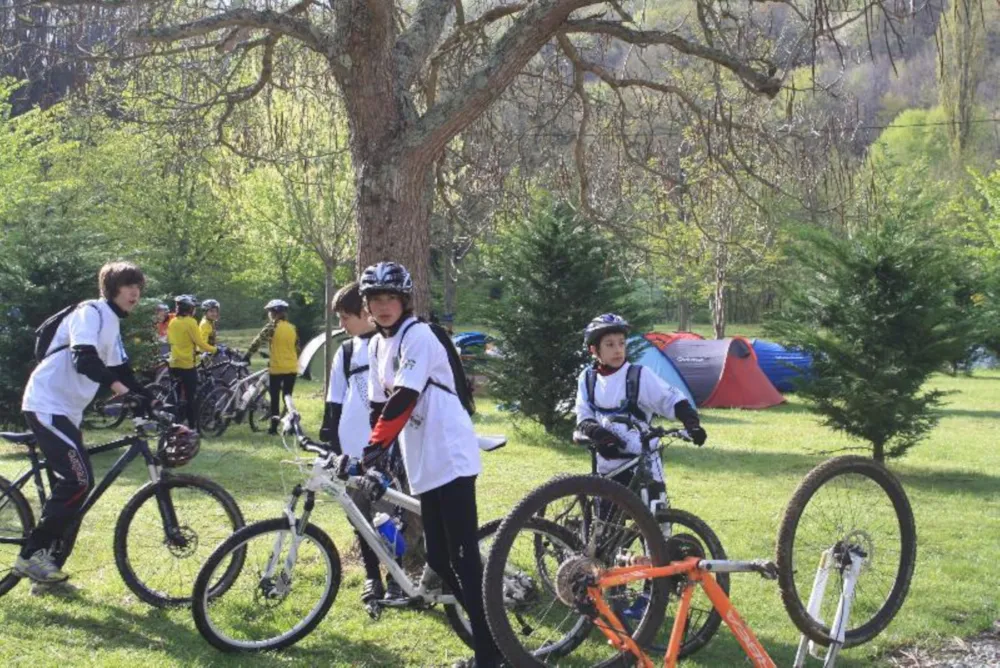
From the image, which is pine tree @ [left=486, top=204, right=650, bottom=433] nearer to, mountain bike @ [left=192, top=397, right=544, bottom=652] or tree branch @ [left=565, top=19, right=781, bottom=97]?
tree branch @ [left=565, top=19, right=781, bottom=97]

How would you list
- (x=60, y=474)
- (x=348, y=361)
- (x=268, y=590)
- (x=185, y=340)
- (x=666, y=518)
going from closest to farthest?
(x=268, y=590) < (x=666, y=518) < (x=60, y=474) < (x=348, y=361) < (x=185, y=340)

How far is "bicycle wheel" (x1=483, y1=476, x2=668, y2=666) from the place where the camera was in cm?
396

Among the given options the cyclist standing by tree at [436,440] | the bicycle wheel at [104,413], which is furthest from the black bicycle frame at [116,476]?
the bicycle wheel at [104,413]

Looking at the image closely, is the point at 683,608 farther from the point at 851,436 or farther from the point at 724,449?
the point at 724,449

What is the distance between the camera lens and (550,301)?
14.4m

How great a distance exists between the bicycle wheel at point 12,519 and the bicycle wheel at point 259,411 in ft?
30.4

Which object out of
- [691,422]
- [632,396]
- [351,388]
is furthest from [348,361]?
[691,422]

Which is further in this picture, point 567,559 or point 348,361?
point 348,361

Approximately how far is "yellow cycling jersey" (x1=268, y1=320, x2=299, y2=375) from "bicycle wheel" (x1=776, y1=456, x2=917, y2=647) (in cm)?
1074

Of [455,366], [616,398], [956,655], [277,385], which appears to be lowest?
[956,655]

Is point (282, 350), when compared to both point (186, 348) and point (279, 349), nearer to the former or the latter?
point (279, 349)

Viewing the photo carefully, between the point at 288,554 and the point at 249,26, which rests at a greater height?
the point at 249,26

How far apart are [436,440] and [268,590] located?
1.37m

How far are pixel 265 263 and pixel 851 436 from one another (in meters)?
25.3
